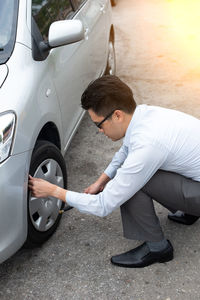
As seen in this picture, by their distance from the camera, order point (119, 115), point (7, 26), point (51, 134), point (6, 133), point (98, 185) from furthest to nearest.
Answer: point (51, 134), point (98, 185), point (7, 26), point (119, 115), point (6, 133)

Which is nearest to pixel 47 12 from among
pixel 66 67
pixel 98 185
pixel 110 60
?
pixel 66 67

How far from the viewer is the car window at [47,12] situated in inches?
96.6

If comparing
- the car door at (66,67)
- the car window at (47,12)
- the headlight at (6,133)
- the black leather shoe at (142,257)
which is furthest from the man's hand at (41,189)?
the car window at (47,12)

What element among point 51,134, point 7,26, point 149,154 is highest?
point 7,26

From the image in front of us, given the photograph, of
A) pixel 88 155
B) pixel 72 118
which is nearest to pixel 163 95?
pixel 88 155

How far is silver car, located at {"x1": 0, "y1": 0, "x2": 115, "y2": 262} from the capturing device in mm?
1868

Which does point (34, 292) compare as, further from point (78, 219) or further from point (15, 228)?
point (78, 219)

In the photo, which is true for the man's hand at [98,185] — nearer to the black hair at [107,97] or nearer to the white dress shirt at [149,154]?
the white dress shirt at [149,154]

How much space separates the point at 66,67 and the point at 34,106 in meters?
0.68

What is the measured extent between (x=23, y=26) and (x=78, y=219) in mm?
1261

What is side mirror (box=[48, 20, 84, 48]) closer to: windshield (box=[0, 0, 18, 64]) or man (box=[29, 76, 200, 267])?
windshield (box=[0, 0, 18, 64])

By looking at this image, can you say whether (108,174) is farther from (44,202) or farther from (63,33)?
(63,33)

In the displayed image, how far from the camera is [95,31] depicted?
3.62m

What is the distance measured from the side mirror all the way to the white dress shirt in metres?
0.69
